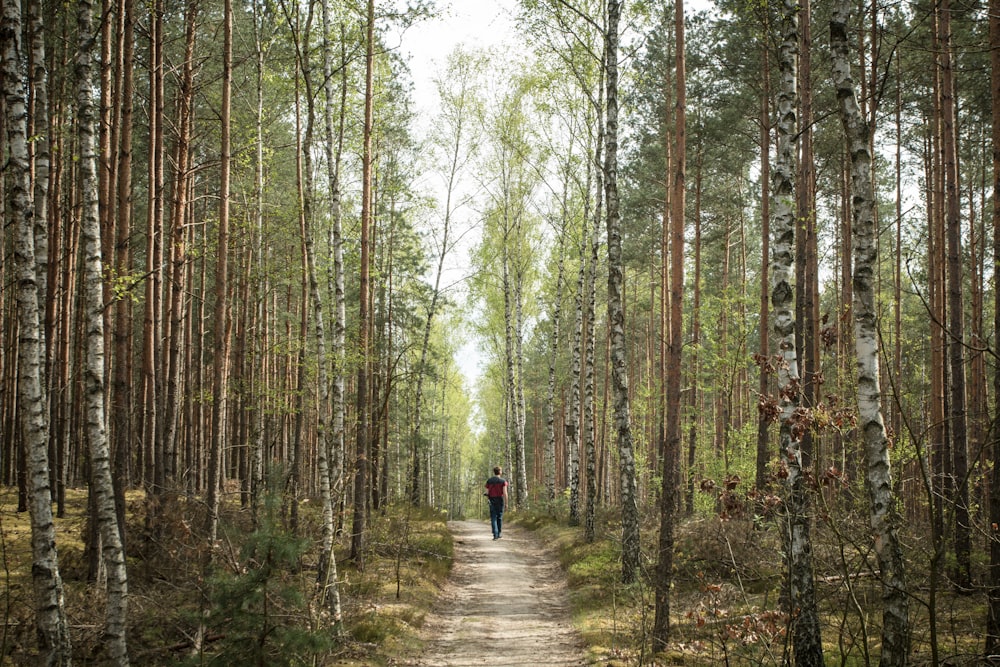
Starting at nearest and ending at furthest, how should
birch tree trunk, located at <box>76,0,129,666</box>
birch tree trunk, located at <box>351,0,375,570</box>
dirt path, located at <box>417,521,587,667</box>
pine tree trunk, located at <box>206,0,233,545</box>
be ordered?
birch tree trunk, located at <box>76,0,129,666</box> < dirt path, located at <box>417,521,587,667</box> < pine tree trunk, located at <box>206,0,233,545</box> < birch tree trunk, located at <box>351,0,375,570</box>

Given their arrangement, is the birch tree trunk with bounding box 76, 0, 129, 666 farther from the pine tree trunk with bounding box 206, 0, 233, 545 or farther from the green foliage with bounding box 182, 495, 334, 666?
the pine tree trunk with bounding box 206, 0, 233, 545

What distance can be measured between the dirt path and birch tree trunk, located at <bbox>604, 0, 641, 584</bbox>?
1.51m

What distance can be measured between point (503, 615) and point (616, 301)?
514 centimetres

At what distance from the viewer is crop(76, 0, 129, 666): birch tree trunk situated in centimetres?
641

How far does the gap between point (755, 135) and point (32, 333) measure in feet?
54.1

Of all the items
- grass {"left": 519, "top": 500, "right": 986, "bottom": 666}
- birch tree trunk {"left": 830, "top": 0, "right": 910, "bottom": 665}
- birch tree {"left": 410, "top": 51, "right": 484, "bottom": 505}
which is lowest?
grass {"left": 519, "top": 500, "right": 986, "bottom": 666}

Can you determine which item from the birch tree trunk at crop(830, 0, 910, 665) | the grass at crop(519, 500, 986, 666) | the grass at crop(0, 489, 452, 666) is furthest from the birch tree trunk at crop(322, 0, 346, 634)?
the birch tree trunk at crop(830, 0, 910, 665)

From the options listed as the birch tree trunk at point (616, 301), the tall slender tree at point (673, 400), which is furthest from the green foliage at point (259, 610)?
the birch tree trunk at point (616, 301)

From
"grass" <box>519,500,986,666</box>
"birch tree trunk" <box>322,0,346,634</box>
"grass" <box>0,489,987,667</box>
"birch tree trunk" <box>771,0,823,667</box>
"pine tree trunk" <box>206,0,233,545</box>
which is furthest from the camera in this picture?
"pine tree trunk" <box>206,0,233,545</box>

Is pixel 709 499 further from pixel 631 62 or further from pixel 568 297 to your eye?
pixel 568 297

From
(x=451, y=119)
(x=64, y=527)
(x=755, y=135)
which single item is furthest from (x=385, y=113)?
(x=64, y=527)

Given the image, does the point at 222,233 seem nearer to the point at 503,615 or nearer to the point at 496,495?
the point at 503,615

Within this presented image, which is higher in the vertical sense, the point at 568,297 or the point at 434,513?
the point at 568,297

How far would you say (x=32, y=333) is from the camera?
6.03 metres
